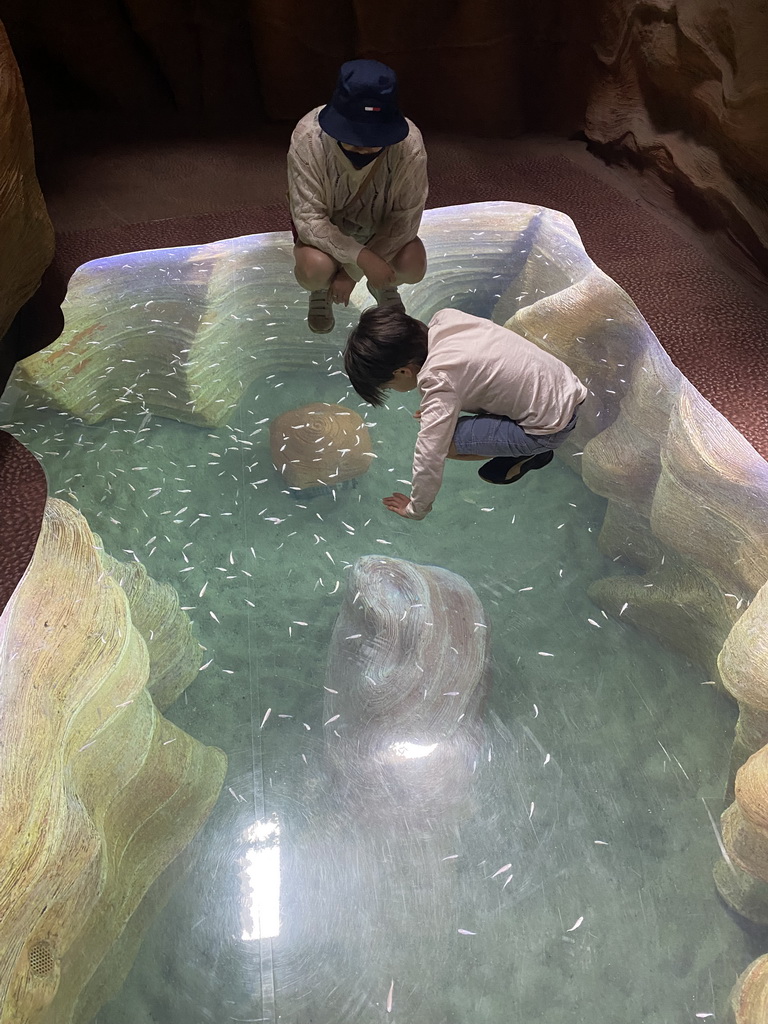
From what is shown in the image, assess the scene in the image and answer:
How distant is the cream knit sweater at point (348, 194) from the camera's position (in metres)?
1.70

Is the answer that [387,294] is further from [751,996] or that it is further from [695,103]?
[751,996]

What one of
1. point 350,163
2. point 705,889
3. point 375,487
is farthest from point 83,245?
point 705,889

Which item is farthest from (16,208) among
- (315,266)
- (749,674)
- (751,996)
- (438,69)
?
(751,996)

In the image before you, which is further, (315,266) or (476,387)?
(315,266)

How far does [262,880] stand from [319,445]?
0.96 metres

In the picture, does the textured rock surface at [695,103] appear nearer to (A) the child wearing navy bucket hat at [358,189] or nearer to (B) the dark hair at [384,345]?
(A) the child wearing navy bucket hat at [358,189]

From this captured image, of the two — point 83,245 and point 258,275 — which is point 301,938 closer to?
point 258,275

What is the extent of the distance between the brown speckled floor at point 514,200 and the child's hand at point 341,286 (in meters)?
0.67

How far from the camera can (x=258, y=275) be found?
7.75ft

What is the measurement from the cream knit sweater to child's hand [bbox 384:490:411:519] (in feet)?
1.78

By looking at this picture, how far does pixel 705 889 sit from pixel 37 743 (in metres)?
1.15

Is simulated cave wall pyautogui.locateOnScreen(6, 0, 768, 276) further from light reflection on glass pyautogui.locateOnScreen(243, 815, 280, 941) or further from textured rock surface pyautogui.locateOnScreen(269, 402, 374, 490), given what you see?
light reflection on glass pyautogui.locateOnScreen(243, 815, 280, 941)

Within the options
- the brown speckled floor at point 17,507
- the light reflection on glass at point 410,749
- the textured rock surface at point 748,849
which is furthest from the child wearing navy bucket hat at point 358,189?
the textured rock surface at point 748,849

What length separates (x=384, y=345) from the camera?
56.9 inches
